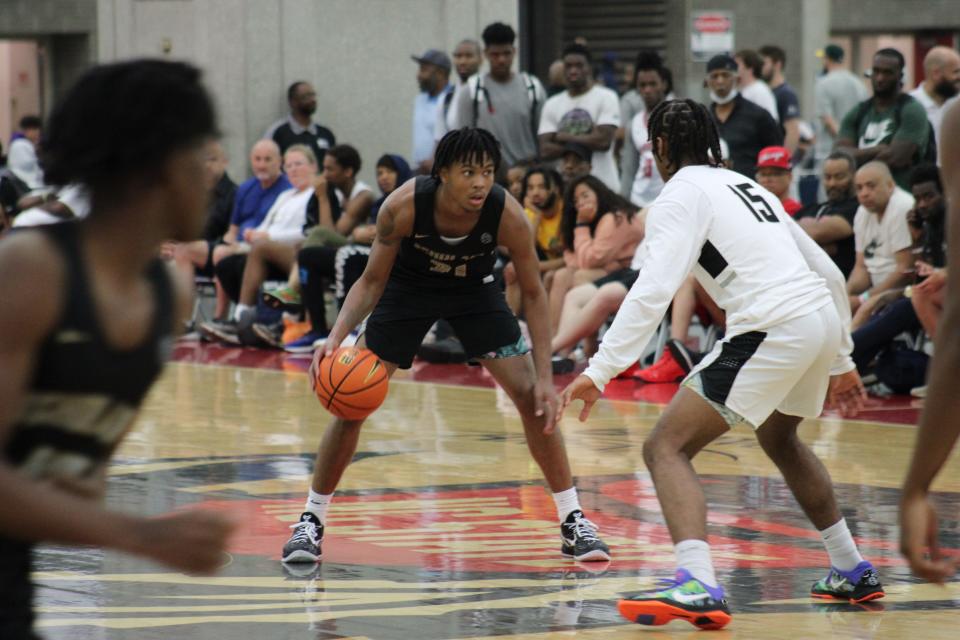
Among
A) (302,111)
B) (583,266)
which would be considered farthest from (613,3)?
(583,266)

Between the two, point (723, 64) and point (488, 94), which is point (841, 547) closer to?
point (723, 64)

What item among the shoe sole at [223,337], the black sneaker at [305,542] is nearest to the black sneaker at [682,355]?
the shoe sole at [223,337]

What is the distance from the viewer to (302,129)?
60.1ft

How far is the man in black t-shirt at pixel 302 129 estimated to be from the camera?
714 inches

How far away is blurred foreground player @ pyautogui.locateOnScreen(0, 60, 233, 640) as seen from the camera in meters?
2.94

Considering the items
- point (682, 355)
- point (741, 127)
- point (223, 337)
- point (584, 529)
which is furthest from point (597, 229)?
point (584, 529)

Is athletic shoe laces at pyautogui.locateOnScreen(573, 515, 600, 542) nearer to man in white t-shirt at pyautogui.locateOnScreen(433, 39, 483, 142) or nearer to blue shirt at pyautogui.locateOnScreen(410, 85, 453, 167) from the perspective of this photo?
man in white t-shirt at pyautogui.locateOnScreen(433, 39, 483, 142)

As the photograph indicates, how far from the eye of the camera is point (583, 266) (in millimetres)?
14055

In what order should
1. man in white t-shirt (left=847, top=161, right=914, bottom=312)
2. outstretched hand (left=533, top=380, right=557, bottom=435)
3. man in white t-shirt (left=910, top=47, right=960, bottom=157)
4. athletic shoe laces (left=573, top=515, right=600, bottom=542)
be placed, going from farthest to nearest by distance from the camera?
man in white t-shirt (left=910, top=47, right=960, bottom=157) < man in white t-shirt (left=847, top=161, right=914, bottom=312) < outstretched hand (left=533, top=380, right=557, bottom=435) < athletic shoe laces (left=573, top=515, right=600, bottom=542)

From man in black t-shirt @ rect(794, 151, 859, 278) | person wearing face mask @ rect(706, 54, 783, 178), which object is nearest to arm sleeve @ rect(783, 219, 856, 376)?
man in black t-shirt @ rect(794, 151, 859, 278)

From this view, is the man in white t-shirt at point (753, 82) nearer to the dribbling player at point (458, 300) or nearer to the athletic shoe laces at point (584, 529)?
the dribbling player at point (458, 300)

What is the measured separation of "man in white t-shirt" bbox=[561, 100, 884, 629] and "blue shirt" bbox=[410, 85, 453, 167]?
10.5 m

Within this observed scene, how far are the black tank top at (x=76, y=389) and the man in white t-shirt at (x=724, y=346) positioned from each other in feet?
9.48

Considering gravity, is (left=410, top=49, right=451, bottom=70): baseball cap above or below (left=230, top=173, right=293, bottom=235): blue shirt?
above
